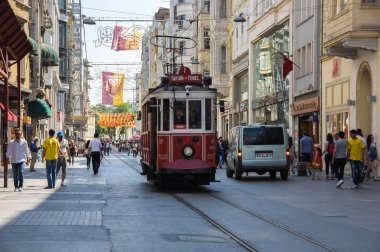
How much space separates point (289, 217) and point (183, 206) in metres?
2.90

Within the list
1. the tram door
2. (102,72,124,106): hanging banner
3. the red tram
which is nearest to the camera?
the red tram

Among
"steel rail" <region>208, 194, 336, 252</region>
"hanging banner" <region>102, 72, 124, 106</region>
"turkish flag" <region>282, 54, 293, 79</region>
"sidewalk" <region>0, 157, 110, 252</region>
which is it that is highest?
"hanging banner" <region>102, 72, 124, 106</region>

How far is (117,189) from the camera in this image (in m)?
21.9

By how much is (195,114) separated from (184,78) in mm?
1216

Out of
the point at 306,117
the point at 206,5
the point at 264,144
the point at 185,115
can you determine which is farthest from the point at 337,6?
the point at 206,5

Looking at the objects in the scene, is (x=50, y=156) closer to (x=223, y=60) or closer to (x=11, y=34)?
(x=11, y=34)

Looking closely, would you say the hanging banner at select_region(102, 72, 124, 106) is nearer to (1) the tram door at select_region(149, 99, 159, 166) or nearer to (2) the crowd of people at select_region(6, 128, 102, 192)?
(2) the crowd of people at select_region(6, 128, 102, 192)

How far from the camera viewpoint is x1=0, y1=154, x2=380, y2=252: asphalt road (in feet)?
33.7

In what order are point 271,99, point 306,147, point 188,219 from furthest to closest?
point 271,99 → point 306,147 → point 188,219

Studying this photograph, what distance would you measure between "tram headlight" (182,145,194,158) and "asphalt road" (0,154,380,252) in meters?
1.05

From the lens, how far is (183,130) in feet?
69.2

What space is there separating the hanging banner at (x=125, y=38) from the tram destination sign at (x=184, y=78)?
27.2 meters

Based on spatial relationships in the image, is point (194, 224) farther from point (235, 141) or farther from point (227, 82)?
point (227, 82)

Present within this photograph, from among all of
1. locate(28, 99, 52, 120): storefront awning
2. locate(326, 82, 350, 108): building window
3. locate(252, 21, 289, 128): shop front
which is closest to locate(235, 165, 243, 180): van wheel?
locate(326, 82, 350, 108): building window
